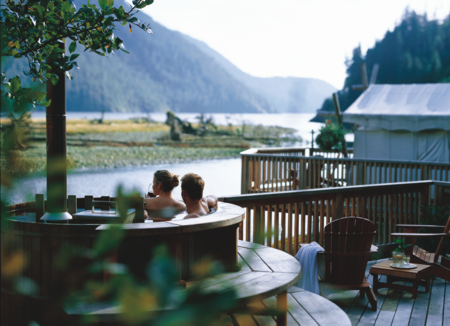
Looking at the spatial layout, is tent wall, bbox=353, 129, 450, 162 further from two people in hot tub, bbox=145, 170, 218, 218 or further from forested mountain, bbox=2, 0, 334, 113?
forested mountain, bbox=2, 0, 334, 113

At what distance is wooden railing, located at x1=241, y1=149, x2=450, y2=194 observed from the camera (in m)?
10.9

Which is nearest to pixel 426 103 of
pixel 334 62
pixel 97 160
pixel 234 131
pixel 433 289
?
pixel 433 289

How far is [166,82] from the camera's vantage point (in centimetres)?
15612

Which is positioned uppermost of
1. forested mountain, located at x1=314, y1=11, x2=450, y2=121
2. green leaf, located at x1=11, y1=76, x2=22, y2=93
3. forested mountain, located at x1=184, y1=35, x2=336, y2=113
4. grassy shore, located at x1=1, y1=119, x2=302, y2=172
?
forested mountain, located at x1=314, y1=11, x2=450, y2=121

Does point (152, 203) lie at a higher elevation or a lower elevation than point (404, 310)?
higher

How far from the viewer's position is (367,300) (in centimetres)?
530

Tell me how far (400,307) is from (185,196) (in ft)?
8.65

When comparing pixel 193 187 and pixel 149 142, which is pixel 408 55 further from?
pixel 193 187

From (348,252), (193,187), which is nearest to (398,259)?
(348,252)

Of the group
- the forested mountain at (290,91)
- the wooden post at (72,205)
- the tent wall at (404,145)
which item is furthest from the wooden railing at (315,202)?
the tent wall at (404,145)

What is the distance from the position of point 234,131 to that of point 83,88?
191 ft

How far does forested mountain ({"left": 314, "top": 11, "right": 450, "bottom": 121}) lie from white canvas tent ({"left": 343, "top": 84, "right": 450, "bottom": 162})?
4553 cm

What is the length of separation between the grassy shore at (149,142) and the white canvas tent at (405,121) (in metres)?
32.6

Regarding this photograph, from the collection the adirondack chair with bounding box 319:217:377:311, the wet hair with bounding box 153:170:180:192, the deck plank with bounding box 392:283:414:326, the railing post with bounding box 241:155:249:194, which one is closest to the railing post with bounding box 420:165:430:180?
the railing post with bounding box 241:155:249:194
